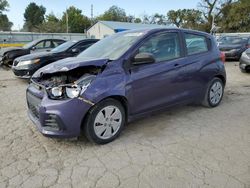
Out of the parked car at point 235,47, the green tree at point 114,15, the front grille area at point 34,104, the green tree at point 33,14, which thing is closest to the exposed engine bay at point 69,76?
the front grille area at point 34,104

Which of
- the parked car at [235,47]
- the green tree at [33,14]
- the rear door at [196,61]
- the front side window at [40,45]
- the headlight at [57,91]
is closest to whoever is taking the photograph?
the headlight at [57,91]

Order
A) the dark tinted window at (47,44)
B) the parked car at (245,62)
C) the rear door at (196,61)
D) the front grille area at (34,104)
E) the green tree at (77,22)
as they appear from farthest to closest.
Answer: the green tree at (77,22)
the dark tinted window at (47,44)
the parked car at (245,62)
the rear door at (196,61)
the front grille area at (34,104)

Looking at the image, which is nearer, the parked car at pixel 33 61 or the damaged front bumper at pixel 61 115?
the damaged front bumper at pixel 61 115

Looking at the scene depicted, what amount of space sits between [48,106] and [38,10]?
79695mm

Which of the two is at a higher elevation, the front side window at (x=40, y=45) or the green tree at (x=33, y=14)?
the green tree at (x=33, y=14)

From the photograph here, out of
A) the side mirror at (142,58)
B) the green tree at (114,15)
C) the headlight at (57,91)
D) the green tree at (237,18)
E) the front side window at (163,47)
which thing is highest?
the green tree at (114,15)

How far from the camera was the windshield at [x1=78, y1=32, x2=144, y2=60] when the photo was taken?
3886mm

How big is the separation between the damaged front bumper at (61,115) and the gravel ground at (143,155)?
11.7 inches

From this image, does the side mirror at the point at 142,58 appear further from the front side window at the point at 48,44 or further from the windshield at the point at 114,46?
the front side window at the point at 48,44

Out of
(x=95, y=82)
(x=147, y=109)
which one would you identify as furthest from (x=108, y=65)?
(x=147, y=109)

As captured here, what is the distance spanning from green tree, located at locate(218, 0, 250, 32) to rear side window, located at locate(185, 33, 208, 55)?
43.3 metres

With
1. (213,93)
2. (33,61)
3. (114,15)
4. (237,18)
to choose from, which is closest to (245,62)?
(213,93)

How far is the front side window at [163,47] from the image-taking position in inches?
160

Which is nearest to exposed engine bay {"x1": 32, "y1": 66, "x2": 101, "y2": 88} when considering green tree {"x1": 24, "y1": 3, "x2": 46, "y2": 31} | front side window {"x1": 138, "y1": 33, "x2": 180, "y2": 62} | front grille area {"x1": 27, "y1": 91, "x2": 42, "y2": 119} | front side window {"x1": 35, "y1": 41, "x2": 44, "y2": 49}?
front grille area {"x1": 27, "y1": 91, "x2": 42, "y2": 119}
